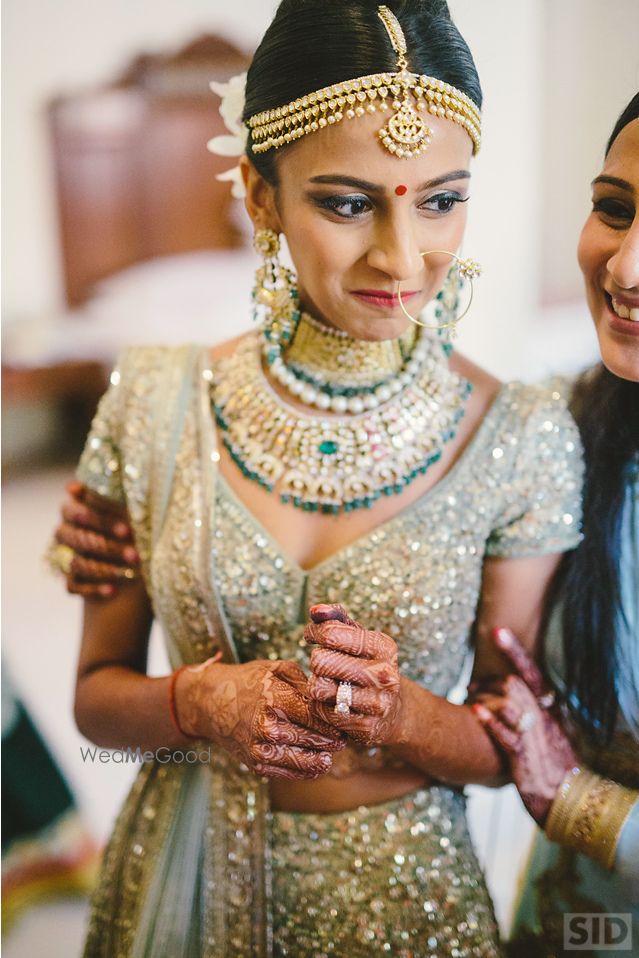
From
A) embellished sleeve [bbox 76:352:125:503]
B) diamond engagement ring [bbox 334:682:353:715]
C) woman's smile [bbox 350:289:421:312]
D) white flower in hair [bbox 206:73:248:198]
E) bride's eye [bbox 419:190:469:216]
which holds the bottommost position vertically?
diamond engagement ring [bbox 334:682:353:715]

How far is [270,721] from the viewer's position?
855mm

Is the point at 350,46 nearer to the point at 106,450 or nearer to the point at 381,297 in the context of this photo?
the point at 381,297

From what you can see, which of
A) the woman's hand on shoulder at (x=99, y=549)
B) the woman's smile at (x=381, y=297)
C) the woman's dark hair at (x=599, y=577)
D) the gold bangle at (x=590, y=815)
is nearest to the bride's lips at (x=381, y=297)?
the woman's smile at (x=381, y=297)

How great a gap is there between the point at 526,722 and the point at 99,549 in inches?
22.2

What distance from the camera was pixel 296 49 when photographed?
0.85 metres

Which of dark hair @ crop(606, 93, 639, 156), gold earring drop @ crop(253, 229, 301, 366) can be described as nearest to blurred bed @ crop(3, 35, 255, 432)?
gold earring drop @ crop(253, 229, 301, 366)

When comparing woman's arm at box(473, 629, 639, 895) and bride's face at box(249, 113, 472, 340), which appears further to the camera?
woman's arm at box(473, 629, 639, 895)

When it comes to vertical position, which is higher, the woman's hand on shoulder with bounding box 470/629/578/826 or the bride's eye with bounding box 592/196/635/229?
the bride's eye with bounding box 592/196/635/229

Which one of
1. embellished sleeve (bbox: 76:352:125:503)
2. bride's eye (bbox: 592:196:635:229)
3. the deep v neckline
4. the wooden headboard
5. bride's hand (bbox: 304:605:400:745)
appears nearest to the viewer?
bride's hand (bbox: 304:605:400:745)

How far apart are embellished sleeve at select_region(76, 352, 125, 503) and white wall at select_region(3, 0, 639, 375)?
0.45m

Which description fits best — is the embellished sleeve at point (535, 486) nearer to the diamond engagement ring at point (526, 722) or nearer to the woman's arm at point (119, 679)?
the diamond engagement ring at point (526, 722)

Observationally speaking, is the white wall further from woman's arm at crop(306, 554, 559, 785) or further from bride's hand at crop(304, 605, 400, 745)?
bride's hand at crop(304, 605, 400, 745)

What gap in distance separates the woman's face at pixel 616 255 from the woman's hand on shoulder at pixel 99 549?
622 mm

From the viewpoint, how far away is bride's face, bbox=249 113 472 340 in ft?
2.70
